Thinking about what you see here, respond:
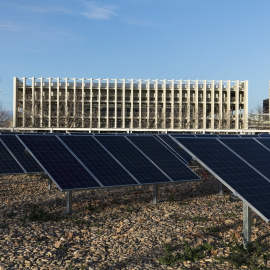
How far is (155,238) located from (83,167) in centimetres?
385

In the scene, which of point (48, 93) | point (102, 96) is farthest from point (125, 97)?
point (48, 93)

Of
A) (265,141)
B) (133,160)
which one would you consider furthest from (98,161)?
(265,141)

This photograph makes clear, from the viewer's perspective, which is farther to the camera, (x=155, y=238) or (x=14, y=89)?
(x=14, y=89)

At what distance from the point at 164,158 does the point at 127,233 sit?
545cm

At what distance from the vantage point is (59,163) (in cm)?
1313

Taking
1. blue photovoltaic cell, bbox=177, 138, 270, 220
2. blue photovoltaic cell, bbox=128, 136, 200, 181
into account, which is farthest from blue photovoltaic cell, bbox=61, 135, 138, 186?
blue photovoltaic cell, bbox=177, 138, 270, 220

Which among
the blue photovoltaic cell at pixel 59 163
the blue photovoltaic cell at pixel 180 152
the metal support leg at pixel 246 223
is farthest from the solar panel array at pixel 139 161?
the blue photovoltaic cell at pixel 180 152

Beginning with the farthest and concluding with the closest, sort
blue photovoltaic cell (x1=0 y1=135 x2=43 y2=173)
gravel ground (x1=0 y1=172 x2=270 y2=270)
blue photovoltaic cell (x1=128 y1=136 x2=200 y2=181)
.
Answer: blue photovoltaic cell (x1=0 y1=135 x2=43 y2=173) < blue photovoltaic cell (x1=128 y1=136 x2=200 y2=181) < gravel ground (x1=0 y1=172 x2=270 y2=270)

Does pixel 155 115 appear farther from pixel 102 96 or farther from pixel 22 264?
pixel 22 264

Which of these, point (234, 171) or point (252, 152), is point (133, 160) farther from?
point (234, 171)

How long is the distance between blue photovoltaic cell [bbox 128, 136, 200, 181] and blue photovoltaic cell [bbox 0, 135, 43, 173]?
460 cm

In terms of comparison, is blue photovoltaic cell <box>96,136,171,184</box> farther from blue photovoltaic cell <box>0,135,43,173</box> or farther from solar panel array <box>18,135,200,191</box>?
blue photovoltaic cell <box>0,135,43,173</box>

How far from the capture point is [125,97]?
127312mm

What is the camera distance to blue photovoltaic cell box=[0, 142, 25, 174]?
56.0ft
